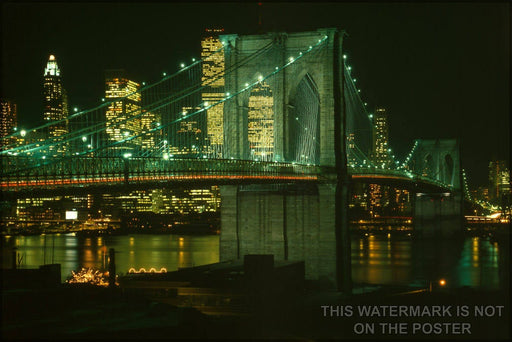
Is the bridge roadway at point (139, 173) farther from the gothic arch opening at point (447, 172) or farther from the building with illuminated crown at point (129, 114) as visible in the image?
the gothic arch opening at point (447, 172)

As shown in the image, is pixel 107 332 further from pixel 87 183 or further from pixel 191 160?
pixel 191 160

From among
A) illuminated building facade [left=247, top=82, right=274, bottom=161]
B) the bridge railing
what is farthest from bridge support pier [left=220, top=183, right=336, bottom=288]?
illuminated building facade [left=247, top=82, right=274, bottom=161]

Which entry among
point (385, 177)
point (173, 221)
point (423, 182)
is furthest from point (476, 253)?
point (173, 221)

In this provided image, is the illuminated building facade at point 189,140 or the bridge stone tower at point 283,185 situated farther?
the bridge stone tower at point 283,185

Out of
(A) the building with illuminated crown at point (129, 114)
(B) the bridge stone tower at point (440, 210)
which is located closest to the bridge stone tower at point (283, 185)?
(A) the building with illuminated crown at point (129, 114)

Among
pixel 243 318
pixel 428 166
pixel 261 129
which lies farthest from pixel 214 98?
pixel 428 166

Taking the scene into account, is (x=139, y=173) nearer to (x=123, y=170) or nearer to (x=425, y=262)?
(x=123, y=170)
